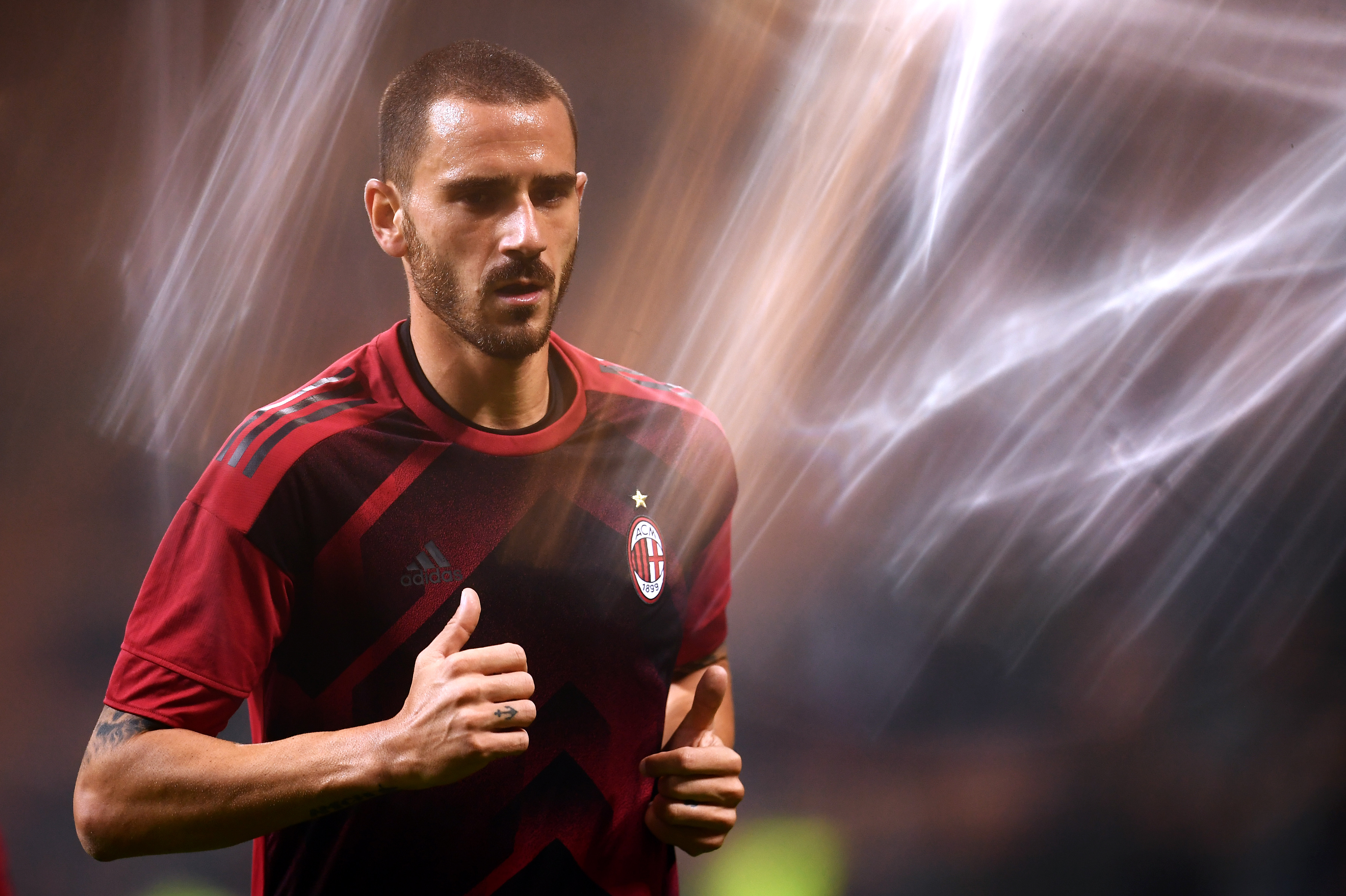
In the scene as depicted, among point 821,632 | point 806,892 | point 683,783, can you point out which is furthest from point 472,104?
point 806,892

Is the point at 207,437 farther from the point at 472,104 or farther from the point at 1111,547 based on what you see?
the point at 1111,547

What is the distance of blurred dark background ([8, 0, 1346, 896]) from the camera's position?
4.66 feet

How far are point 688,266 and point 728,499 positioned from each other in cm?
51

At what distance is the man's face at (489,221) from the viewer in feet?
3.58

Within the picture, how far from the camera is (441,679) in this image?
0.93 m

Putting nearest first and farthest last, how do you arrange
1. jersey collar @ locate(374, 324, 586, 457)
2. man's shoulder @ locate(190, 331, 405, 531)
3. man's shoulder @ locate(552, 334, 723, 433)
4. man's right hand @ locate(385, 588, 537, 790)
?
man's right hand @ locate(385, 588, 537, 790) → man's shoulder @ locate(190, 331, 405, 531) → jersey collar @ locate(374, 324, 586, 457) → man's shoulder @ locate(552, 334, 723, 433)

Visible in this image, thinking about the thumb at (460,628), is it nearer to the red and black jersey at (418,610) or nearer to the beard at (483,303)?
the red and black jersey at (418,610)

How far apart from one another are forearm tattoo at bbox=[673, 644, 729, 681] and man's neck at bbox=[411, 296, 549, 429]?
0.44m

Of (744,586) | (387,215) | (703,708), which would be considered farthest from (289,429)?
(744,586)

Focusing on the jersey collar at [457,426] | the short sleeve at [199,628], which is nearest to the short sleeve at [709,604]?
the jersey collar at [457,426]

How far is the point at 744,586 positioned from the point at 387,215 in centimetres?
96

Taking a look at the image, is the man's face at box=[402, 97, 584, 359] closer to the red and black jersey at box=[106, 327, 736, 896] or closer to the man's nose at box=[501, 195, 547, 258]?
the man's nose at box=[501, 195, 547, 258]

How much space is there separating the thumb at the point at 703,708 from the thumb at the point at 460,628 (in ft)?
1.11

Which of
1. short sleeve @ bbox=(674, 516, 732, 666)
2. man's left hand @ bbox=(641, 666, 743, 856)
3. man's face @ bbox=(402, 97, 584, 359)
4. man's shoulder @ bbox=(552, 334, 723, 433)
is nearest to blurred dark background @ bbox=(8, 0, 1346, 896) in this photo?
man's shoulder @ bbox=(552, 334, 723, 433)
